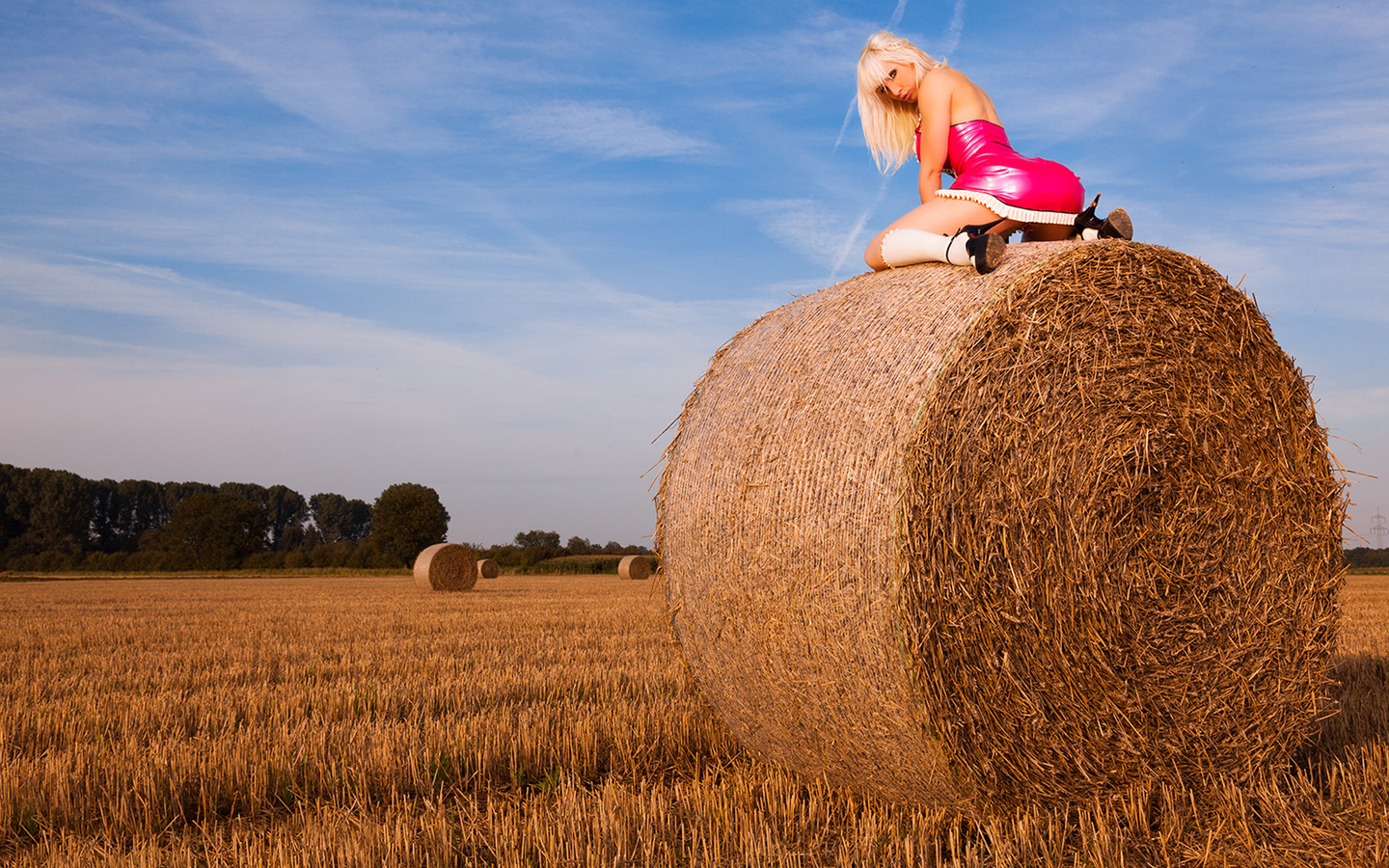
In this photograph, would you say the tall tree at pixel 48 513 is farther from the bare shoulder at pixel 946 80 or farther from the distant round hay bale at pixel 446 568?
the bare shoulder at pixel 946 80

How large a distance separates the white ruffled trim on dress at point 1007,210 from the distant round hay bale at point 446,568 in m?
18.2

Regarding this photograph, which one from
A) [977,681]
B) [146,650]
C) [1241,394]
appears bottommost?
[146,650]

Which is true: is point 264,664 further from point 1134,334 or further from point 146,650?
point 1134,334

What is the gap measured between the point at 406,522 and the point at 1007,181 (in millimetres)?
49699

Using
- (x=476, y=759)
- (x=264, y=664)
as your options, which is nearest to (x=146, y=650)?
(x=264, y=664)

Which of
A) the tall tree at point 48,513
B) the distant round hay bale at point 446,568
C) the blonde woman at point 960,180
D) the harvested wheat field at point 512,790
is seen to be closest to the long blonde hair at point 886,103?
the blonde woman at point 960,180

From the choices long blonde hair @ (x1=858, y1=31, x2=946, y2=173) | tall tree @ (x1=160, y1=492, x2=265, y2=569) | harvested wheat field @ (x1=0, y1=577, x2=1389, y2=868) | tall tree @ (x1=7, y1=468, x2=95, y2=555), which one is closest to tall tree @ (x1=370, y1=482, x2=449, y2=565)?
tall tree @ (x1=160, y1=492, x2=265, y2=569)

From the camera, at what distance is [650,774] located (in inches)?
152

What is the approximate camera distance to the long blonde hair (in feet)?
13.1

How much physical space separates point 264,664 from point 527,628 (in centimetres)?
321

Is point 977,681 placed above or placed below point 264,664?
above

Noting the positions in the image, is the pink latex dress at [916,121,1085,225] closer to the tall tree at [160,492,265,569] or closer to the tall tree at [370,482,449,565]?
the tall tree at [370,482,449,565]

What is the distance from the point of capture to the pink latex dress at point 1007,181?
3.64 m

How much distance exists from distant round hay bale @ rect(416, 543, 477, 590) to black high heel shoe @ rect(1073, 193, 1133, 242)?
18363 mm
